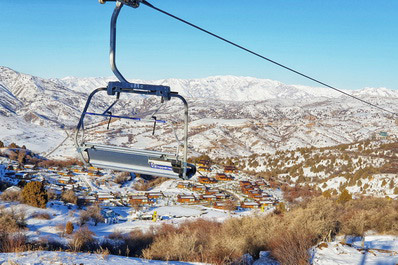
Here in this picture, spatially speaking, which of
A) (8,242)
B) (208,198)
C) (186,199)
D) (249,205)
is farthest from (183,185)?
(8,242)

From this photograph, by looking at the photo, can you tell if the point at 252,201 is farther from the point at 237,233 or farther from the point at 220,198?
the point at 237,233

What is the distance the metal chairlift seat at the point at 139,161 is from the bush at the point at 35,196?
30.2 meters

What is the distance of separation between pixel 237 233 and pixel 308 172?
39.3 meters

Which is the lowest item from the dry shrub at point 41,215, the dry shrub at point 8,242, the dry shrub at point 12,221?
the dry shrub at point 41,215

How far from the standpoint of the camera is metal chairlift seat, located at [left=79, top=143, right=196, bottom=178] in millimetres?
4473

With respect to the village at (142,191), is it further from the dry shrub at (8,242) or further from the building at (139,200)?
the dry shrub at (8,242)

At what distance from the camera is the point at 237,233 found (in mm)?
16625

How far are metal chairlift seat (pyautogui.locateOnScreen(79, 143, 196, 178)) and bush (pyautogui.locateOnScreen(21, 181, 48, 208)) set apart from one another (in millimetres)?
30215

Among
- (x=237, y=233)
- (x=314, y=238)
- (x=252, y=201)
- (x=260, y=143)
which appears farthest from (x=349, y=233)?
(x=260, y=143)

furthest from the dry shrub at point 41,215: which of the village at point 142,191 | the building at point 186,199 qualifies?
the building at point 186,199

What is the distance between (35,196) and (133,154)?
31164mm

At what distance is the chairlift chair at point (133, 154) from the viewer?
446cm

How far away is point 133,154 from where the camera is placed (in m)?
4.55

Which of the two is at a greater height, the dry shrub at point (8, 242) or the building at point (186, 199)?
the dry shrub at point (8, 242)
